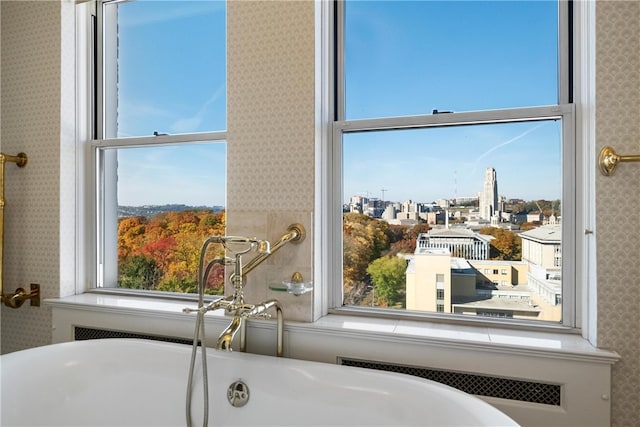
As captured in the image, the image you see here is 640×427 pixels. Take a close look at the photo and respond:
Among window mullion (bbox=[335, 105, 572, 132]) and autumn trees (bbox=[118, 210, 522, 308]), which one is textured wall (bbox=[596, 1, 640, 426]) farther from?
autumn trees (bbox=[118, 210, 522, 308])

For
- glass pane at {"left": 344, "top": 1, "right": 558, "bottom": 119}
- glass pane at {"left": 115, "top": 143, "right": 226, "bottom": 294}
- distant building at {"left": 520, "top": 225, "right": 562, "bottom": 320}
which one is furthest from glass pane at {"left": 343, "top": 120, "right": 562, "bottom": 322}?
glass pane at {"left": 115, "top": 143, "right": 226, "bottom": 294}

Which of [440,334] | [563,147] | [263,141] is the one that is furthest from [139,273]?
[563,147]

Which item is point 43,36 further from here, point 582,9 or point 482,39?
point 582,9

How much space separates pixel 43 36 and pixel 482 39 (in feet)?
7.23

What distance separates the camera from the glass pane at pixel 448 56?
1506 mm

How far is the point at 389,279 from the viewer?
1.65 metres

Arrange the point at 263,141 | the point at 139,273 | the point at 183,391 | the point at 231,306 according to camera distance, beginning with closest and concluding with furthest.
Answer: the point at 231,306
the point at 183,391
the point at 263,141
the point at 139,273

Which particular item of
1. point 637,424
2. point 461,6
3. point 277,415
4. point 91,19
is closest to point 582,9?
point 461,6

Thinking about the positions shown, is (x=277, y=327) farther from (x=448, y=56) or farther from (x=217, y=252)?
(x=448, y=56)

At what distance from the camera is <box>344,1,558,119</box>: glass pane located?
1.51 meters

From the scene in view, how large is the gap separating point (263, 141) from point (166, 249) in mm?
858

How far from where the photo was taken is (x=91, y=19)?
2162 mm

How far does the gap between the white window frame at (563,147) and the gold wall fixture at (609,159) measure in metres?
0.07

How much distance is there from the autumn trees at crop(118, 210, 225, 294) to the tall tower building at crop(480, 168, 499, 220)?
1203mm
